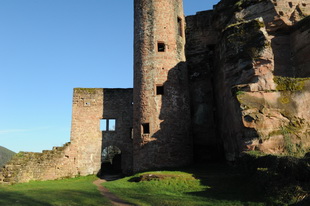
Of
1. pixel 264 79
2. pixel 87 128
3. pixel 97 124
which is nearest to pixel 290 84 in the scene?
pixel 264 79

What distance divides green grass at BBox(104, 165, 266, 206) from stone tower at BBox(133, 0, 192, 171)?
11.3ft

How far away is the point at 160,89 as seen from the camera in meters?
17.0

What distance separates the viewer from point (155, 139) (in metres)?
15.4

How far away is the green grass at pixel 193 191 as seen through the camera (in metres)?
7.70

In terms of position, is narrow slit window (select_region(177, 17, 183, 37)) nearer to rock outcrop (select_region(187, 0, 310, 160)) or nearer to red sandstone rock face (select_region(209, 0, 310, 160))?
rock outcrop (select_region(187, 0, 310, 160))

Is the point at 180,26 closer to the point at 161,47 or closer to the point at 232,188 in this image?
the point at 161,47

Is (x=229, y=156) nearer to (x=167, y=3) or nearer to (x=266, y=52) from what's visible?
(x=266, y=52)

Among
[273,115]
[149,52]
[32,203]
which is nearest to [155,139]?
[149,52]

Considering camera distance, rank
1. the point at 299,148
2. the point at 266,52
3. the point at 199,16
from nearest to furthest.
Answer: the point at 299,148
the point at 266,52
the point at 199,16

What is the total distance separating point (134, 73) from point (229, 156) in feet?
26.6

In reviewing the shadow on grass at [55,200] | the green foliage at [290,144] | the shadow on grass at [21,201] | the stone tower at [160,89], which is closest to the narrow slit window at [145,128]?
the stone tower at [160,89]

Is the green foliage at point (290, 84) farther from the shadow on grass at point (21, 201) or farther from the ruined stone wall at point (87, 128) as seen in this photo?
the ruined stone wall at point (87, 128)

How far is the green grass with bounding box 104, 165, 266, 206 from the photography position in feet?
25.2

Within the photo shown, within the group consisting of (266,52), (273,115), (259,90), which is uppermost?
(266,52)
